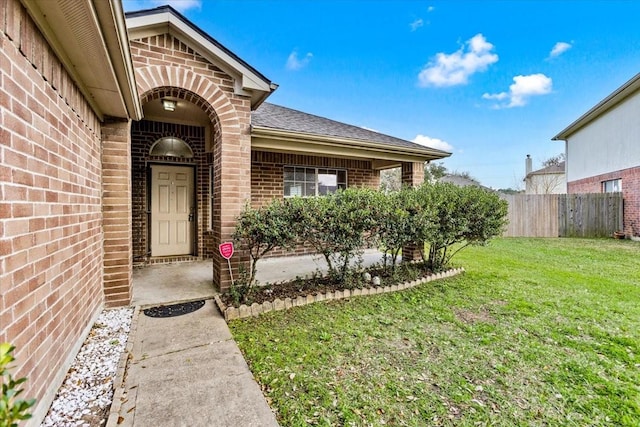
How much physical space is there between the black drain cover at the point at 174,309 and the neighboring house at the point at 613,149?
1562cm

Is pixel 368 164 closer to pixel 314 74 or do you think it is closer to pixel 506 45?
pixel 314 74

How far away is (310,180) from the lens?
8219 mm

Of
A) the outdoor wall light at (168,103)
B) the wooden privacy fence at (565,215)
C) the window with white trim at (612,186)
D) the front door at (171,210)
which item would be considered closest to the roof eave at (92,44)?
the outdoor wall light at (168,103)

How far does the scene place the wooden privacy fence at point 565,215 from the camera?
1241 cm

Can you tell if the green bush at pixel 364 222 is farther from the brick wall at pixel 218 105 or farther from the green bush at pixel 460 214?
the brick wall at pixel 218 105

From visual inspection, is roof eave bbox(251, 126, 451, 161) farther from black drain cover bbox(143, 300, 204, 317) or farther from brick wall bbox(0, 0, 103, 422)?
black drain cover bbox(143, 300, 204, 317)

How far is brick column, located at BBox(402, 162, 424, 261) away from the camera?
701 centimetres

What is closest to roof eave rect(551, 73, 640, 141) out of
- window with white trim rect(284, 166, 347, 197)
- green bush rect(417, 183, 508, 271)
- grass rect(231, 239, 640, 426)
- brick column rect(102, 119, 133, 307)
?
green bush rect(417, 183, 508, 271)

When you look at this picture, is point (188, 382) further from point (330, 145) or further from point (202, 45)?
point (330, 145)

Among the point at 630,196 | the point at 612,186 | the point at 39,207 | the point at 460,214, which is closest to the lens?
the point at 39,207

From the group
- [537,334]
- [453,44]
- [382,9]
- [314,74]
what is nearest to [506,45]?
[453,44]

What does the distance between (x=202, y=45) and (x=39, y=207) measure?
353 centimetres

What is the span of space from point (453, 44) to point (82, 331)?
15.2 meters

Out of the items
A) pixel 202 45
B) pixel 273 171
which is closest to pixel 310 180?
pixel 273 171
